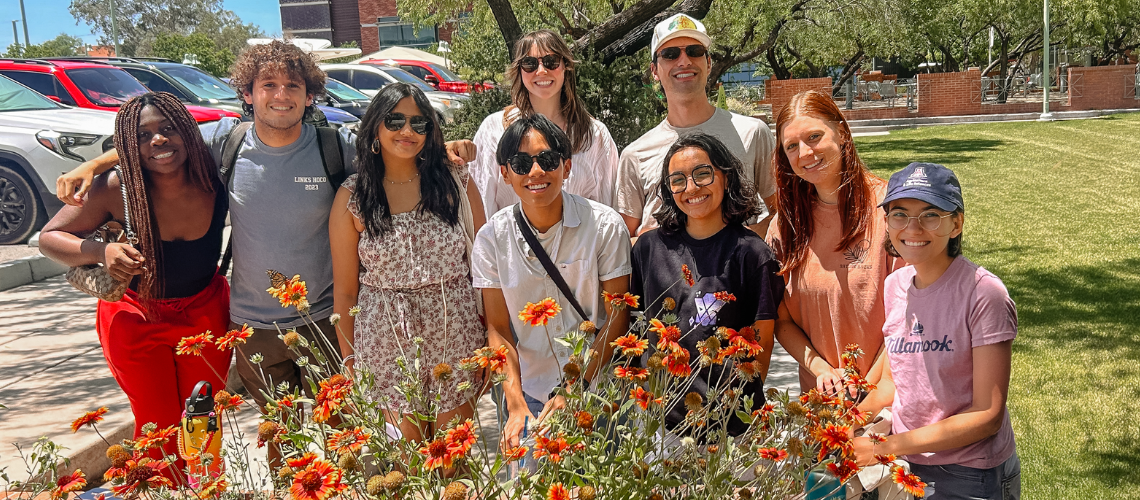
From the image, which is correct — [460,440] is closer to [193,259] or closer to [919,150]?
[193,259]

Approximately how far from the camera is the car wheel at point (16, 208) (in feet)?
33.5

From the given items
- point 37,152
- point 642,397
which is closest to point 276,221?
point 642,397

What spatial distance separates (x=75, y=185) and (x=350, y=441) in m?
2.17

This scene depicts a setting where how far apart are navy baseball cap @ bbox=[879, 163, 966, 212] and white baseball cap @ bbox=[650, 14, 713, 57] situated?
→ 61.9 inches

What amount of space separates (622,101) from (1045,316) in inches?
151

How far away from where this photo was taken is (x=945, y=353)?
7.98 ft

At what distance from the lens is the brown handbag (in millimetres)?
3293

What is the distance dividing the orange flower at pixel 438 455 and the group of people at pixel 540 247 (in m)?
0.86

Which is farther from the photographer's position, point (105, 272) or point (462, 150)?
point (462, 150)

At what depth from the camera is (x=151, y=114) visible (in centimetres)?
335

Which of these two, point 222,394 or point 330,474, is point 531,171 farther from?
point 330,474

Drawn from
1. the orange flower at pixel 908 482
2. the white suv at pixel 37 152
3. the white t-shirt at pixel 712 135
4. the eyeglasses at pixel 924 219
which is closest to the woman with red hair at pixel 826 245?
the eyeglasses at pixel 924 219

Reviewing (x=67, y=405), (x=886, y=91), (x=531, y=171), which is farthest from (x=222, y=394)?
(x=886, y=91)

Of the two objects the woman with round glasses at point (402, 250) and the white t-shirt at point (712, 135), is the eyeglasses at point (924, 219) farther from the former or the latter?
the woman with round glasses at point (402, 250)
